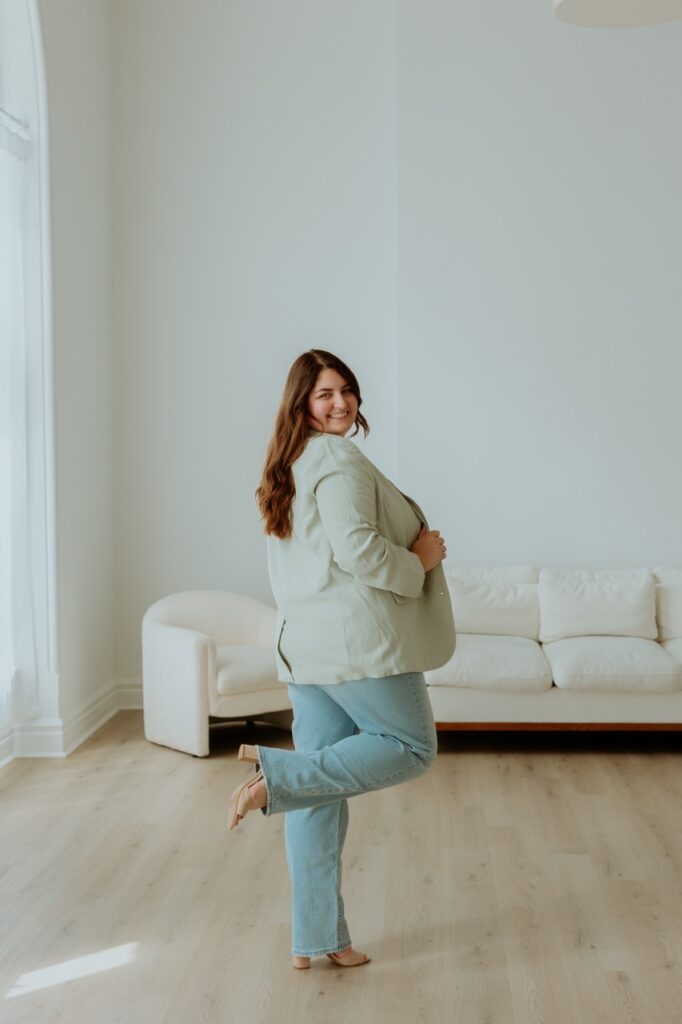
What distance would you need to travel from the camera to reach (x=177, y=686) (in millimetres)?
4883

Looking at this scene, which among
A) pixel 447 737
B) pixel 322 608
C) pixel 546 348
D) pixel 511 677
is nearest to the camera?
pixel 322 608

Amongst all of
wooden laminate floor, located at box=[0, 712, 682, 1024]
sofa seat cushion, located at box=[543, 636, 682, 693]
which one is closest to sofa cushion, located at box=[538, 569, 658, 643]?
sofa seat cushion, located at box=[543, 636, 682, 693]

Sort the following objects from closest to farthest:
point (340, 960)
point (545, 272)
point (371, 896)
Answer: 1. point (340, 960)
2. point (371, 896)
3. point (545, 272)

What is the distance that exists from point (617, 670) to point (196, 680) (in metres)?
1.81

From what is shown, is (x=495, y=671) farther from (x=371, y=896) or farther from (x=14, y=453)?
(x=14, y=453)

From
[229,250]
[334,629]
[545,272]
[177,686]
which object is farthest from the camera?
[229,250]

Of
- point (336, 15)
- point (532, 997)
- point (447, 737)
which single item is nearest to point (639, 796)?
point (447, 737)

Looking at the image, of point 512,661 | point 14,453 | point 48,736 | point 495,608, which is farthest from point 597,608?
point 14,453

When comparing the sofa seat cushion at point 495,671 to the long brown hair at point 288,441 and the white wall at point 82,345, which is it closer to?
the white wall at point 82,345

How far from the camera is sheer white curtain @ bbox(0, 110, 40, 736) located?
4.54 meters

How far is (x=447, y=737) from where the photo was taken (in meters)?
5.20

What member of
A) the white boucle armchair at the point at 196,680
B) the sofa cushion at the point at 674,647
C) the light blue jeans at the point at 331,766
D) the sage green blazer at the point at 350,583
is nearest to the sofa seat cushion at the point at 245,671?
the white boucle armchair at the point at 196,680

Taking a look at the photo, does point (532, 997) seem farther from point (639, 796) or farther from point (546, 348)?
point (546, 348)

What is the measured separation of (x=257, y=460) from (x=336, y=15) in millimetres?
2361
